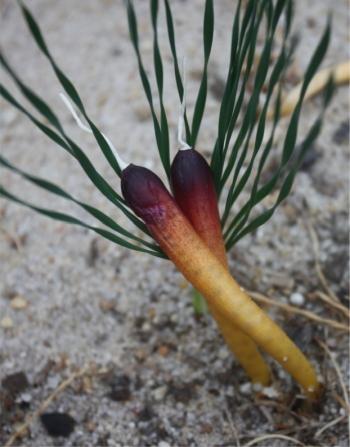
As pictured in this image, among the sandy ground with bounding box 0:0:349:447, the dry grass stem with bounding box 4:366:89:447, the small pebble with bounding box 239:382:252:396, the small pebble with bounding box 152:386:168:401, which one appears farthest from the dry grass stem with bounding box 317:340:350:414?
the dry grass stem with bounding box 4:366:89:447

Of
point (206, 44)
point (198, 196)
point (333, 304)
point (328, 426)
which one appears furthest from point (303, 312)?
point (206, 44)

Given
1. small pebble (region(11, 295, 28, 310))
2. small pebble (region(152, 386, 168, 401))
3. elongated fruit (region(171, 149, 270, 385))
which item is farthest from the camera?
small pebble (region(11, 295, 28, 310))

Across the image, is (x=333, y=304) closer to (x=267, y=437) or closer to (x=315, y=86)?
(x=267, y=437)

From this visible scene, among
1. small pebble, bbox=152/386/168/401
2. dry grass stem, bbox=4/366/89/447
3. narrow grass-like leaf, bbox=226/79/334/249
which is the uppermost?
narrow grass-like leaf, bbox=226/79/334/249

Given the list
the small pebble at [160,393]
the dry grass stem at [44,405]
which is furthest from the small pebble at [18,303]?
the small pebble at [160,393]

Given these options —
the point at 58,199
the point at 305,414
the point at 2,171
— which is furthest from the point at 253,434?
the point at 2,171

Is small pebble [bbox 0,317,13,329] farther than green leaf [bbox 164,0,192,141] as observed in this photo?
Yes

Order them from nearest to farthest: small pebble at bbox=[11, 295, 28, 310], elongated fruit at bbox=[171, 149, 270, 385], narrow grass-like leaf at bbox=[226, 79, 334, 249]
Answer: narrow grass-like leaf at bbox=[226, 79, 334, 249], elongated fruit at bbox=[171, 149, 270, 385], small pebble at bbox=[11, 295, 28, 310]

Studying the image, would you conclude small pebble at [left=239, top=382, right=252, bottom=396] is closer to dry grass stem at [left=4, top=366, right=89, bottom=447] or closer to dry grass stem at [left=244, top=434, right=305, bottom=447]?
dry grass stem at [left=244, top=434, right=305, bottom=447]

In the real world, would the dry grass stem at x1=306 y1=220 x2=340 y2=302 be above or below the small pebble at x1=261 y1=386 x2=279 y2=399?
above
